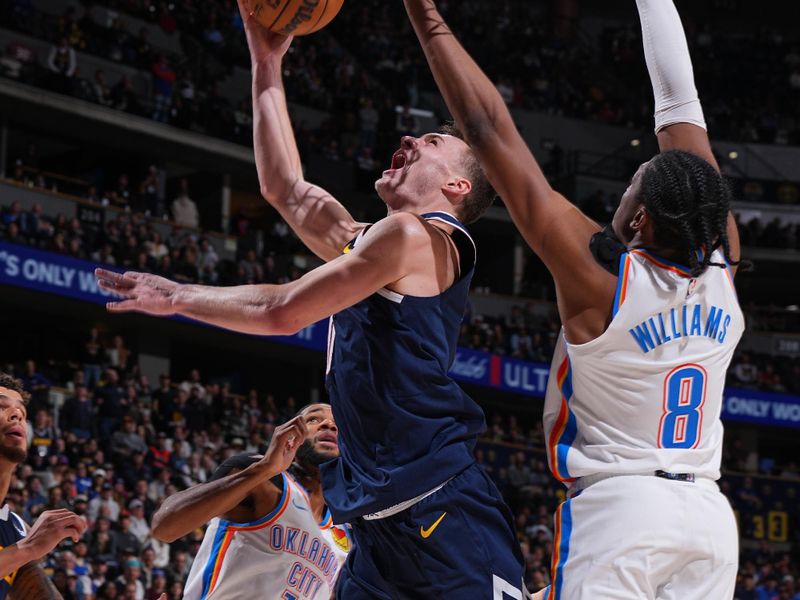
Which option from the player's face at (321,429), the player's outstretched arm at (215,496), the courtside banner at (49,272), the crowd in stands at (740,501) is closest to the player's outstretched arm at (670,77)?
the player's outstretched arm at (215,496)

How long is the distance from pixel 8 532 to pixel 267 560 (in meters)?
1.24

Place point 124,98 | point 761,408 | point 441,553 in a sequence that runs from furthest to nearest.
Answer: point 761,408
point 124,98
point 441,553

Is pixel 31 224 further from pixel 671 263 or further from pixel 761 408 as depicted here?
pixel 671 263

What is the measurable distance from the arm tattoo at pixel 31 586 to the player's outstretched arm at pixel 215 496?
0.67 meters

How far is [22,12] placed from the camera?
70.7ft

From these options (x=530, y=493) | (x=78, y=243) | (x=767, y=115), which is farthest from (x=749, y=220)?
(x=78, y=243)

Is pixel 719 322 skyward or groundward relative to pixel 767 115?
groundward

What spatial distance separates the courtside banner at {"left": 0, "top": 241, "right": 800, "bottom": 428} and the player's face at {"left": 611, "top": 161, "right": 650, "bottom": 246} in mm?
16046

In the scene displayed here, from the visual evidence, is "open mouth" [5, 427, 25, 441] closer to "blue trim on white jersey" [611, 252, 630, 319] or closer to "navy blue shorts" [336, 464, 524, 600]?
"navy blue shorts" [336, 464, 524, 600]

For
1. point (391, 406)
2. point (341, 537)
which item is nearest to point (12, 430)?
point (341, 537)

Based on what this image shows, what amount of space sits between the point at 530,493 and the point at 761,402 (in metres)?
7.76

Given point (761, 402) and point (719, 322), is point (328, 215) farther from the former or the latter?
point (761, 402)

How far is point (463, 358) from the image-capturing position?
914 inches

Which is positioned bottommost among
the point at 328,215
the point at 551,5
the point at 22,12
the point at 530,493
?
the point at 530,493
